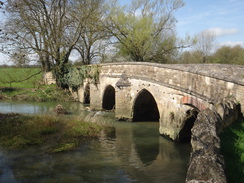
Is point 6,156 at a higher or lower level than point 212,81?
lower

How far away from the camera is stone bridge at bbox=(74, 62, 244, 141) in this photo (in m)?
7.51

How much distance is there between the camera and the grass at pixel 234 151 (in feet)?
11.8

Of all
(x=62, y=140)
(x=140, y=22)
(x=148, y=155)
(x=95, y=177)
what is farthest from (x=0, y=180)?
(x=140, y=22)

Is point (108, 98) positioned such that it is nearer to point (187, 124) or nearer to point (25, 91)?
point (187, 124)

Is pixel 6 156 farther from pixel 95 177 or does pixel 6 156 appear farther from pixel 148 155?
pixel 148 155

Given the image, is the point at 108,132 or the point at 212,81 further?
the point at 108,132

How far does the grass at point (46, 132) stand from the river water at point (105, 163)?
0.49 m

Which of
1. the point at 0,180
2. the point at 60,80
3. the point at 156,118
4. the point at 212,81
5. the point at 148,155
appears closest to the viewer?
the point at 0,180

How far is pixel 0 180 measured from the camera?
6691 millimetres

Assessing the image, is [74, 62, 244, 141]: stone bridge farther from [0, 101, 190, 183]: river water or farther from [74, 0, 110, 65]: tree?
[74, 0, 110, 65]: tree

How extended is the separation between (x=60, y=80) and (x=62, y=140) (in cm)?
1584

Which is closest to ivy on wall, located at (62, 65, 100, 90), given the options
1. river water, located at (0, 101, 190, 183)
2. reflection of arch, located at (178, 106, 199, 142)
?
river water, located at (0, 101, 190, 183)

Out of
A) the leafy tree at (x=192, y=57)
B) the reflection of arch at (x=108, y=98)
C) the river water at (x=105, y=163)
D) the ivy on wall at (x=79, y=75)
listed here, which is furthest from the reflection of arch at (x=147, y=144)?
the leafy tree at (x=192, y=57)

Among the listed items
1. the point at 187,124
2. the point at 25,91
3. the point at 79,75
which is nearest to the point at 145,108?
the point at 187,124
